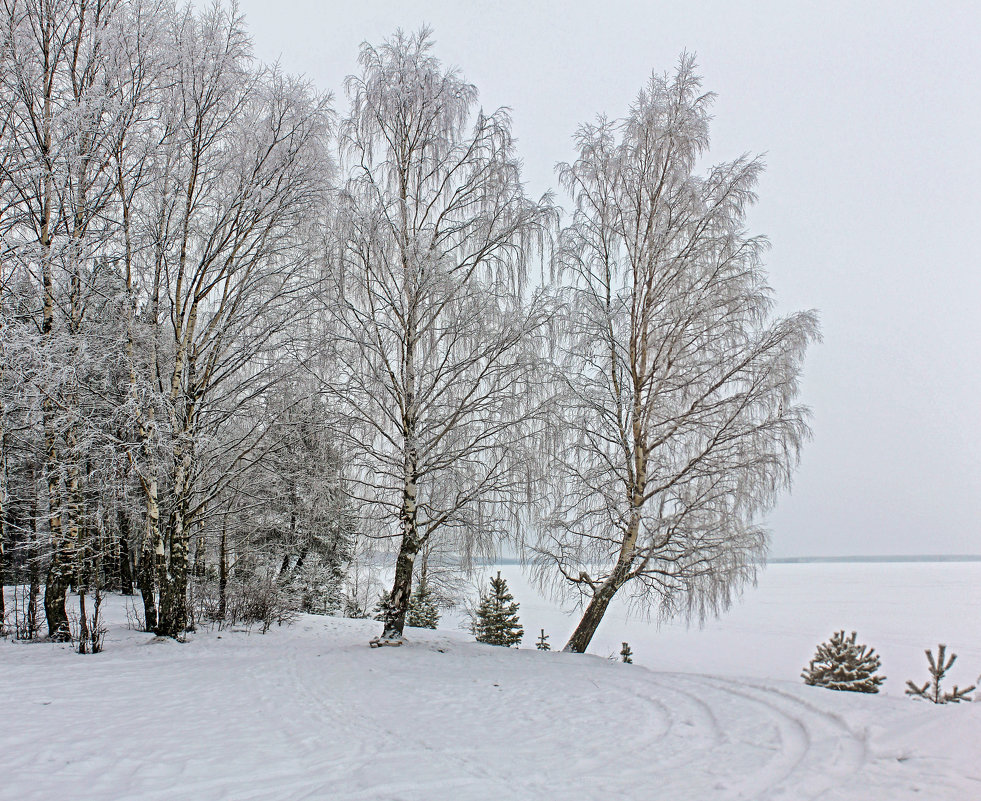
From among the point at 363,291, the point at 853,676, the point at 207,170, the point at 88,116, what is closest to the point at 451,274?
the point at 363,291

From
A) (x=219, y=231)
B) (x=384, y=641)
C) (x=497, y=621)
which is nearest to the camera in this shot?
(x=384, y=641)

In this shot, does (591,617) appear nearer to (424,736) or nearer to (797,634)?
(424,736)

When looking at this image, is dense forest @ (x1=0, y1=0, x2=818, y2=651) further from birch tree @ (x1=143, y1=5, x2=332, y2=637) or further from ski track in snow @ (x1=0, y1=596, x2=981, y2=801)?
ski track in snow @ (x1=0, y1=596, x2=981, y2=801)

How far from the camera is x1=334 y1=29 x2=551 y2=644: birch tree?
9.29 meters

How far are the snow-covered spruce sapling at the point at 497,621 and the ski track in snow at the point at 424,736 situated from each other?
7.85 meters

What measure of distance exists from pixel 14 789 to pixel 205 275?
8657 millimetres

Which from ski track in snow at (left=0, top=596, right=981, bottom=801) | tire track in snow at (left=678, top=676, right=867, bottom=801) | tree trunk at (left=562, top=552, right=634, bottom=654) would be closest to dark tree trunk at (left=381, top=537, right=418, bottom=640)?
ski track in snow at (left=0, top=596, right=981, bottom=801)

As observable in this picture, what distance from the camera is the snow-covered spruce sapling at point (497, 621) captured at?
15.1 meters

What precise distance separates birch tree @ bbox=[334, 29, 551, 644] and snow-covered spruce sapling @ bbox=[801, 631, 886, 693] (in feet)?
21.6

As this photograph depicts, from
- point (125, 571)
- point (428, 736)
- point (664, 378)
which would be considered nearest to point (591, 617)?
point (664, 378)

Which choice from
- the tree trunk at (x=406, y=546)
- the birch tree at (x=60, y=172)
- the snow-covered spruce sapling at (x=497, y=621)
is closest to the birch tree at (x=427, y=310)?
the tree trunk at (x=406, y=546)

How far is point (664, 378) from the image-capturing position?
31.1 feet

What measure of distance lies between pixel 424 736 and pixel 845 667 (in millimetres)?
8997

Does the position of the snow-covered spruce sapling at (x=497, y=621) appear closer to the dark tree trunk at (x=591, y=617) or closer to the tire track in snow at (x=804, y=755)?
the dark tree trunk at (x=591, y=617)
